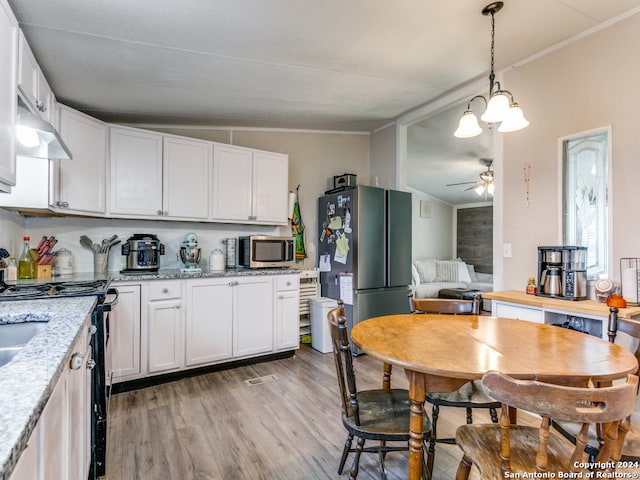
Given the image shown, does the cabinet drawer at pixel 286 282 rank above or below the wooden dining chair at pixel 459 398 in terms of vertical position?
above

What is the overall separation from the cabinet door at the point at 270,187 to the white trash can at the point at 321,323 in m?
0.96

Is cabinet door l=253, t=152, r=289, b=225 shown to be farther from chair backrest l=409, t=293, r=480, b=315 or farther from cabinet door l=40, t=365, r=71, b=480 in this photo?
cabinet door l=40, t=365, r=71, b=480

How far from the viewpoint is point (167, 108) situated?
10.4ft

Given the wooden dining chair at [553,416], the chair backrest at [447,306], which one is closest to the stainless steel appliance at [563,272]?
the chair backrest at [447,306]

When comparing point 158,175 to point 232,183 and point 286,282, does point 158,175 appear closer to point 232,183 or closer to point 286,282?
point 232,183

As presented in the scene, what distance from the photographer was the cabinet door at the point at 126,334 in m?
2.69

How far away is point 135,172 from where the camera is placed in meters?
3.08

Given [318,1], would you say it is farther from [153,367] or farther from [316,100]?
→ [153,367]

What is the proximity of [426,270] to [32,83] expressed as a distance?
6148 millimetres

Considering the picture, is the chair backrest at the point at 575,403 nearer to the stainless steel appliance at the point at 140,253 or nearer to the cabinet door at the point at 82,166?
the stainless steel appliance at the point at 140,253

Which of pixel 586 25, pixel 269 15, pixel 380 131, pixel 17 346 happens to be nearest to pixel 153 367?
pixel 17 346

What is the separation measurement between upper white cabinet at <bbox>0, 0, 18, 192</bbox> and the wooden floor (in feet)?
4.98

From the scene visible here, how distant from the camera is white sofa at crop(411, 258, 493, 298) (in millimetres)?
6324

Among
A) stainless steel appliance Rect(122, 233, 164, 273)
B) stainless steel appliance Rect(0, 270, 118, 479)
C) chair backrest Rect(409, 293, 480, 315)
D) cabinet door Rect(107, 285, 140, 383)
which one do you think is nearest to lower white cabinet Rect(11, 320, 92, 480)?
stainless steel appliance Rect(0, 270, 118, 479)
